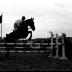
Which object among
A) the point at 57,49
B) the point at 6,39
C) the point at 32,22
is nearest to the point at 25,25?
the point at 32,22

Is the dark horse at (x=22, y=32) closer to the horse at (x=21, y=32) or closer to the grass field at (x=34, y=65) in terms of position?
the horse at (x=21, y=32)

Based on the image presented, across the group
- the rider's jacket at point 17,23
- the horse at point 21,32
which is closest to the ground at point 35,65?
the rider's jacket at point 17,23

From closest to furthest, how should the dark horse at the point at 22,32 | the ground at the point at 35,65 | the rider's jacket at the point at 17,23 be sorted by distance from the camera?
the ground at the point at 35,65 → the rider's jacket at the point at 17,23 → the dark horse at the point at 22,32

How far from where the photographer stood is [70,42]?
571 inches

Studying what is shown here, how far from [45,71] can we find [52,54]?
25.4ft

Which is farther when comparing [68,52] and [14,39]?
[14,39]

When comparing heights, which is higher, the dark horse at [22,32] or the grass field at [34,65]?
the dark horse at [22,32]

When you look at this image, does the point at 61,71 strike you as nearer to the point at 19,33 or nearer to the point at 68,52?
the point at 68,52

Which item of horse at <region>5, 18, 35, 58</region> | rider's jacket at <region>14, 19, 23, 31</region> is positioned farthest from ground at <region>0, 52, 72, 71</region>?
horse at <region>5, 18, 35, 58</region>

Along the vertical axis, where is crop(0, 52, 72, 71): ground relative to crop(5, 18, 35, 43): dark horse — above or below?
below

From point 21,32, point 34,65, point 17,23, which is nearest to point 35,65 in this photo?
point 34,65

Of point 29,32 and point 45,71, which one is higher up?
point 29,32

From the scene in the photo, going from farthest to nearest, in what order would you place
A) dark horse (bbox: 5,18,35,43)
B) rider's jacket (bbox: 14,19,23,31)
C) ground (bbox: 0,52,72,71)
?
dark horse (bbox: 5,18,35,43)
rider's jacket (bbox: 14,19,23,31)
ground (bbox: 0,52,72,71)

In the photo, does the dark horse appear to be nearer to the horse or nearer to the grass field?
the horse
